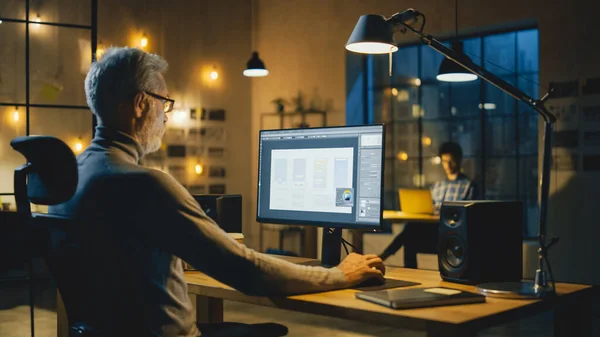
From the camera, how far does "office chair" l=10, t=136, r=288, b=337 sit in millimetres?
1479

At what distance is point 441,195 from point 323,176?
14.9 ft

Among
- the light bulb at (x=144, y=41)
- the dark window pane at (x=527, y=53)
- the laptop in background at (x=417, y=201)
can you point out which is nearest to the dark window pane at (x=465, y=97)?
the dark window pane at (x=527, y=53)

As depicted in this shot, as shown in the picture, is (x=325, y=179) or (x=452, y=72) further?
(x=452, y=72)

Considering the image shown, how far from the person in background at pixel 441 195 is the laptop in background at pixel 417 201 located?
0.11 meters

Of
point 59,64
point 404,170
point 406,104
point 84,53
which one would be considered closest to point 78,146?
point 59,64

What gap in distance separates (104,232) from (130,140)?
14.3 inches

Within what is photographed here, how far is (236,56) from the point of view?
9.62 metres

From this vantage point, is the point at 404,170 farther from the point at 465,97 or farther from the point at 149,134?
the point at 149,134

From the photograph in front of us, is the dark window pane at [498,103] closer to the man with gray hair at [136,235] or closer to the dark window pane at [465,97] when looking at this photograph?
the dark window pane at [465,97]

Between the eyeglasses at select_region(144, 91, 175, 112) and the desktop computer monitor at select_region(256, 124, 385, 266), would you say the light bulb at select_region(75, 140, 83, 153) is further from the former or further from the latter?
the eyeglasses at select_region(144, 91, 175, 112)

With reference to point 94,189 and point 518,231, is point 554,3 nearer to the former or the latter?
point 518,231

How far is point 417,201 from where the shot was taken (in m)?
6.59

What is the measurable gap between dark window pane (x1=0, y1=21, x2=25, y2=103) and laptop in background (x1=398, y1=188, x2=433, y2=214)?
412cm

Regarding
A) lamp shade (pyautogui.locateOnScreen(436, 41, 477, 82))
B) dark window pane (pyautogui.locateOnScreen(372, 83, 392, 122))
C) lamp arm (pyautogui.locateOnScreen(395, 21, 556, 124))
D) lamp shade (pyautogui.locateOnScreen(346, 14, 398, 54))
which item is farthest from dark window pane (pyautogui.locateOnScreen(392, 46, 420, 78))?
lamp arm (pyautogui.locateOnScreen(395, 21, 556, 124))
